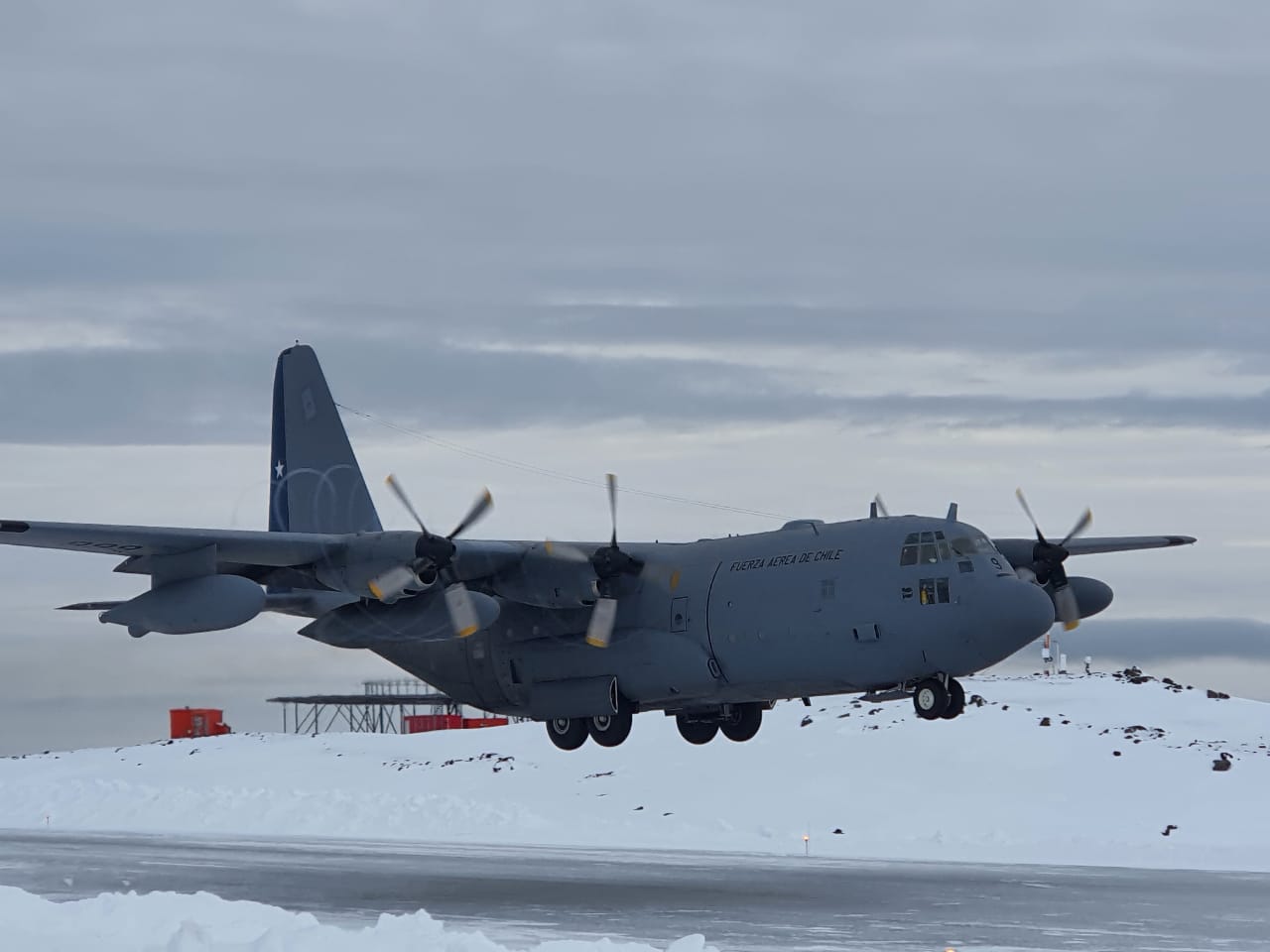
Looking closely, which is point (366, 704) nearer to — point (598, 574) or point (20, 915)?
point (598, 574)

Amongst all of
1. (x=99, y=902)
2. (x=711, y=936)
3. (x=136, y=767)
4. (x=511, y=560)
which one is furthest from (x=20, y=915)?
(x=136, y=767)

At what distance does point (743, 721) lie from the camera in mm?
36250

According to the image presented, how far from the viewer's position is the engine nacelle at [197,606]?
29.7 meters

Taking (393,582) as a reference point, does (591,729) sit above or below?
below

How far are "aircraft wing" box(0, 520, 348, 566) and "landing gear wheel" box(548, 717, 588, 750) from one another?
7077 mm

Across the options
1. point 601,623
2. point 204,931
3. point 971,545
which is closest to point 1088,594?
point 971,545

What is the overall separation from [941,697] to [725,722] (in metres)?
7.99

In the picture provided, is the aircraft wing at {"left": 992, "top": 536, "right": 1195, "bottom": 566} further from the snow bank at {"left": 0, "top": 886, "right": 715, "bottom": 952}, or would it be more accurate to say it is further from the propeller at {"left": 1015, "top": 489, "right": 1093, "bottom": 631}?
the snow bank at {"left": 0, "top": 886, "right": 715, "bottom": 952}

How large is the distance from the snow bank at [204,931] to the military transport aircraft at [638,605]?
7.72 meters

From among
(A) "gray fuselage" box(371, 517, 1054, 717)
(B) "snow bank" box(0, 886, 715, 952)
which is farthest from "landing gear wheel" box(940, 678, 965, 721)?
(B) "snow bank" box(0, 886, 715, 952)

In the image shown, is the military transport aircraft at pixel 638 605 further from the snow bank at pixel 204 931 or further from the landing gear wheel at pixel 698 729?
the snow bank at pixel 204 931

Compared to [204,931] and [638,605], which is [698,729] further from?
[204,931]

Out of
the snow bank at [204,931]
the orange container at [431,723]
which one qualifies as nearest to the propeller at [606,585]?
the snow bank at [204,931]

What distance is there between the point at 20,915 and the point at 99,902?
53.2 inches
